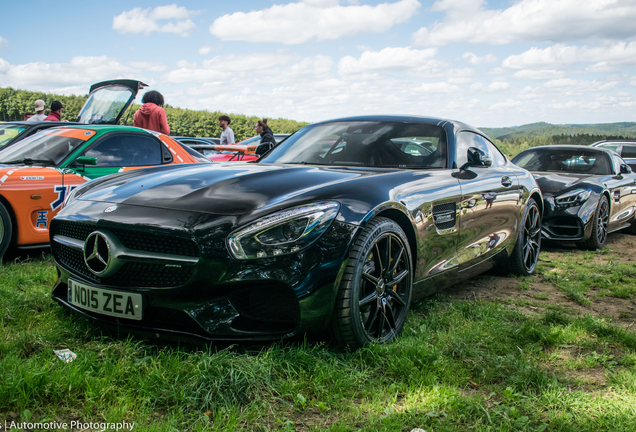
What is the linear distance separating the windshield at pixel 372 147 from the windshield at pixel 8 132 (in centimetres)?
384

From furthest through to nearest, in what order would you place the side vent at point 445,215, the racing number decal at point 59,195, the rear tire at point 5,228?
the racing number decal at point 59,195
the rear tire at point 5,228
the side vent at point 445,215

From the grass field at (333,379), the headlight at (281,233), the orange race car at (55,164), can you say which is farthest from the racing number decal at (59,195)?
the headlight at (281,233)

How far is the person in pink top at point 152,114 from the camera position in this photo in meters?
7.79

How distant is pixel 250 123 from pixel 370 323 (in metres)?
29.7

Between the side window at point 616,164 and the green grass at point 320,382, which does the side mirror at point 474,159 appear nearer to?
the green grass at point 320,382

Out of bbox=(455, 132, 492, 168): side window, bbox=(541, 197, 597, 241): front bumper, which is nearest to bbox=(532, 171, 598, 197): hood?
bbox=(541, 197, 597, 241): front bumper

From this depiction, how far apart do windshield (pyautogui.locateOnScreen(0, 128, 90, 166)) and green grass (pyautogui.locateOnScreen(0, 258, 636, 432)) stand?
2455 millimetres

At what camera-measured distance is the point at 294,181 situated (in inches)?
116

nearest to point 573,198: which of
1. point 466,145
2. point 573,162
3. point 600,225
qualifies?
point 600,225

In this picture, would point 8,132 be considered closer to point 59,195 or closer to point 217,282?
point 59,195

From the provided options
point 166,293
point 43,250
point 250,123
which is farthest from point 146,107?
point 250,123

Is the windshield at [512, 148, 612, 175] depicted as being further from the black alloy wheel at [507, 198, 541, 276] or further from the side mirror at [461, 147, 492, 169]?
the side mirror at [461, 147, 492, 169]

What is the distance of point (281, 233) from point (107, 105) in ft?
17.7

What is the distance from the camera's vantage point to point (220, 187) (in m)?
2.85
